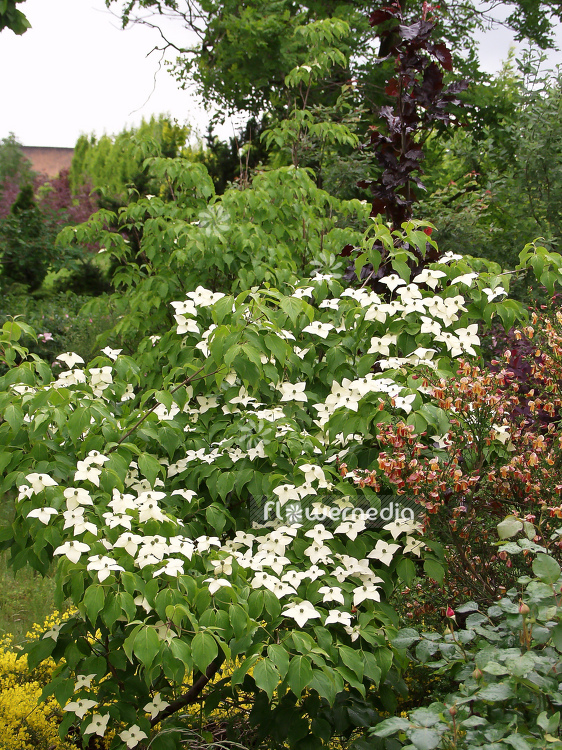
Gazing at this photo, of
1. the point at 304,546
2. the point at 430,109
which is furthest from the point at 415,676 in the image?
the point at 430,109

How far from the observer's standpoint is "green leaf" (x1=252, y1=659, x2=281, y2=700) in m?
1.74

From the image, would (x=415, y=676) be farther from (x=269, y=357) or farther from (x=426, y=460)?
(x=269, y=357)

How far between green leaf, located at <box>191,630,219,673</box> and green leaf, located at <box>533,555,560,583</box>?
0.83m

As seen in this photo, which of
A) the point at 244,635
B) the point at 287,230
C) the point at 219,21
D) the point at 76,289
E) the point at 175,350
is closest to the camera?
the point at 244,635

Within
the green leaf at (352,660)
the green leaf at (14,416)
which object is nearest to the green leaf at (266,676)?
the green leaf at (352,660)

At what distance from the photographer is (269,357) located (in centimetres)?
232

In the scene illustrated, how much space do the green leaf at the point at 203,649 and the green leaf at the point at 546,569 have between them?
83 centimetres

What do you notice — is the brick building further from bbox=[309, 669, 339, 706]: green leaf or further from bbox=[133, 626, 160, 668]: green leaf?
bbox=[309, 669, 339, 706]: green leaf

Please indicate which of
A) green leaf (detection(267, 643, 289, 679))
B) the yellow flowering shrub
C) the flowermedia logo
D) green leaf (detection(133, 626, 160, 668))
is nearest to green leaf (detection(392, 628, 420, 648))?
green leaf (detection(267, 643, 289, 679))

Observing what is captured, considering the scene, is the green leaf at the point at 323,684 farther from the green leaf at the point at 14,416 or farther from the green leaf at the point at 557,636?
the green leaf at the point at 14,416

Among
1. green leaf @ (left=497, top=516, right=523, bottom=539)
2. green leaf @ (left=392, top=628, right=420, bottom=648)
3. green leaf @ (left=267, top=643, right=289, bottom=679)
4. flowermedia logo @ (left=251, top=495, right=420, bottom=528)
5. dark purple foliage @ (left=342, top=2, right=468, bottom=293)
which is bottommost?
green leaf @ (left=267, top=643, right=289, bottom=679)

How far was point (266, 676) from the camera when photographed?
1766mm

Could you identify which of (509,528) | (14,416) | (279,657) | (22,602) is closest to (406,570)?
(509,528)

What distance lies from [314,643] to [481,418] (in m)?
0.85
